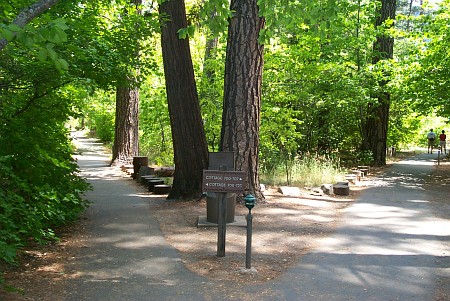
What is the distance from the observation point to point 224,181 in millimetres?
6641

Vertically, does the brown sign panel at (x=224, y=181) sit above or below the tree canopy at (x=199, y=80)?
below

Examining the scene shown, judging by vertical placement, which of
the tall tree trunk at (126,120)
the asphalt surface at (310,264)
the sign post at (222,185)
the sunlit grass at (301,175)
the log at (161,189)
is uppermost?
the tall tree trunk at (126,120)

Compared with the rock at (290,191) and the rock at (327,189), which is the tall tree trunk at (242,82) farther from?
the rock at (327,189)

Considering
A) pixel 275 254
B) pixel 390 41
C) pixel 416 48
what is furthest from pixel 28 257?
pixel 390 41

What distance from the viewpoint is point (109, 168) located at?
66.0 ft

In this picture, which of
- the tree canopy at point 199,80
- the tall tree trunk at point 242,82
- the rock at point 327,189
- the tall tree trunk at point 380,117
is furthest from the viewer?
the tall tree trunk at point 380,117

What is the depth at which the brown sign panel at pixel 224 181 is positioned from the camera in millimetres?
6590

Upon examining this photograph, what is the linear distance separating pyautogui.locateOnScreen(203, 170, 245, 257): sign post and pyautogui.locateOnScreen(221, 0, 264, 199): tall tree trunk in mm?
3883

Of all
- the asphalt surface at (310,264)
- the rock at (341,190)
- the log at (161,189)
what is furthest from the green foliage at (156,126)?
the asphalt surface at (310,264)

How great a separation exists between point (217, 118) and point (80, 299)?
10850 millimetres

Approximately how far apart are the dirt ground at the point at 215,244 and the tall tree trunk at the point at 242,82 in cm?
142

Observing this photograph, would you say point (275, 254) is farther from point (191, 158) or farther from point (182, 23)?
point (182, 23)

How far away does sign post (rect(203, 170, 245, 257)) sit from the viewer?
660 centimetres

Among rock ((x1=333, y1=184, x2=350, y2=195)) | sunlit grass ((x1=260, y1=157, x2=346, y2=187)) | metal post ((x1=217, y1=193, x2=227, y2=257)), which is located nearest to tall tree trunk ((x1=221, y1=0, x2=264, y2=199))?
rock ((x1=333, y1=184, x2=350, y2=195))
